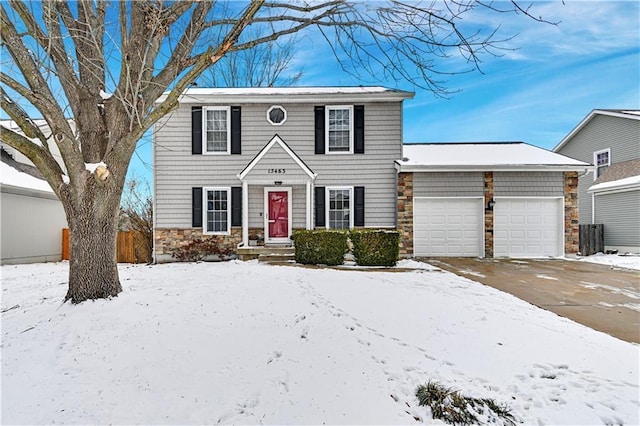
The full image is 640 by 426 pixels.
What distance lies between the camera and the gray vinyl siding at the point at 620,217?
509 inches

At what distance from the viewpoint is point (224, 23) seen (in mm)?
A: 5496

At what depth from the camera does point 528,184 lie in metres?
11.2

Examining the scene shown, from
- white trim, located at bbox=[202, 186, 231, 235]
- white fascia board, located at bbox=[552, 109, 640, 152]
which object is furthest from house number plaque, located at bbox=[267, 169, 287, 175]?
white fascia board, located at bbox=[552, 109, 640, 152]

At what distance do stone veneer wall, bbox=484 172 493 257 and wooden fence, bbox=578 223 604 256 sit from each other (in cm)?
507

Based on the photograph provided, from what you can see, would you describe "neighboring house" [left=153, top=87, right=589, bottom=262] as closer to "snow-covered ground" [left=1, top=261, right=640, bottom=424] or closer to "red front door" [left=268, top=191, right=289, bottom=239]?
"red front door" [left=268, top=191, right=289, bottom=239]

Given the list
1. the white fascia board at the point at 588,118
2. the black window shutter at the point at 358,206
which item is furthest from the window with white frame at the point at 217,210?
the white fascia board at the point at 588,118

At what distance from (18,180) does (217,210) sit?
676 cm

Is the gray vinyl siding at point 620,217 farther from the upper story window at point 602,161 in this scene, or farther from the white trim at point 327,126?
the white trim at point 327,126

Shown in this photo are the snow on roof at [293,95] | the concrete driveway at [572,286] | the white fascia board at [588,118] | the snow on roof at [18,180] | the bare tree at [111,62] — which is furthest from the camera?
the white fascia board at [588,118]

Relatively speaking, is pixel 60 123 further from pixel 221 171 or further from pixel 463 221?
pixel 463 221

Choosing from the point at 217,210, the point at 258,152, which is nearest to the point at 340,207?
the point at 258,152

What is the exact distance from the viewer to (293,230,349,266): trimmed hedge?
9.17 m

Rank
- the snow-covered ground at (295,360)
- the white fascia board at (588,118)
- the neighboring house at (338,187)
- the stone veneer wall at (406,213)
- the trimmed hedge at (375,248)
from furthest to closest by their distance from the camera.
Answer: the white fascia board at (588,118)
the neighboring house at (338,187)
the stone veneer wall at (406,213)
the trimmed hedge at (375,248)
the snow-covered ground at (295,360)

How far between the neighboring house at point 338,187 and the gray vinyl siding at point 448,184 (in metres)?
0.03
